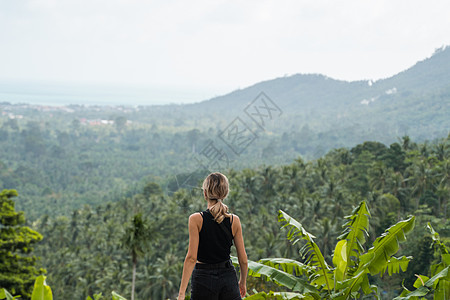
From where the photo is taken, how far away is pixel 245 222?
116 feet

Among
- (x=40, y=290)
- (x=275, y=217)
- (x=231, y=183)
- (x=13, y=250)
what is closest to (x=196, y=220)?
(x=40, y=290)

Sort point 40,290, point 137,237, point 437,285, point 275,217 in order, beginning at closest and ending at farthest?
point 40,290
point 437,285
point 137,237
point 275,217

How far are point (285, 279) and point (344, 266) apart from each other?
2.18 ft

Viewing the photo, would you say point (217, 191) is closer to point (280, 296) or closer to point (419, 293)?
point (280, 296)

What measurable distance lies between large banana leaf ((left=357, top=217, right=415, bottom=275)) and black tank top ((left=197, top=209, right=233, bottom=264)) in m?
1.72

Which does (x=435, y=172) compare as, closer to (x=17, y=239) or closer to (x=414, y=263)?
(x=414, y=263)

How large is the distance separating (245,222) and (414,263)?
1426 centimetres

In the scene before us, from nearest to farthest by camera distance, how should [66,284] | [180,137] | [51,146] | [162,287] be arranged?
[162,287] < [66,284] < [51,146] < [180,137]

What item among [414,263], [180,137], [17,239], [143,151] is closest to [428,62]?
[180,137]

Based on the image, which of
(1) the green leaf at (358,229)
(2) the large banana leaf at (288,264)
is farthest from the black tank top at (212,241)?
(1) the green leaf at (358,229)

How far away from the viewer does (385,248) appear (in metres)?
4.65

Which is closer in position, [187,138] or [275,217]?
[275,217]

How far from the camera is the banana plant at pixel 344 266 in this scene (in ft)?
15.0

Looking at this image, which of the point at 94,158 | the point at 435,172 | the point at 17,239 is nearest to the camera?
the point at 17,239
